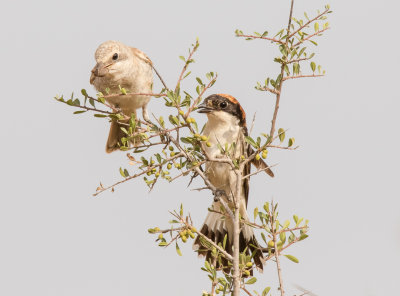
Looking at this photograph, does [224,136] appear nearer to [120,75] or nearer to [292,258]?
[120,75]

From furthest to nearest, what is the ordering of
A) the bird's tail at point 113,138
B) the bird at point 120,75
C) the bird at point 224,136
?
the bird's tail at point 113,138
the bird at point 120,75
the bird at point 224,136

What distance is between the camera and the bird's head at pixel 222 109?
6430mm

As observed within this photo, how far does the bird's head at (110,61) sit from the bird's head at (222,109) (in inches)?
44.1

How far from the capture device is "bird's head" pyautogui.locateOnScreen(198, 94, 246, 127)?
6.43 meters

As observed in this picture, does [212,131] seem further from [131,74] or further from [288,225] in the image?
[288,225]

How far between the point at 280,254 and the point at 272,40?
1.53m

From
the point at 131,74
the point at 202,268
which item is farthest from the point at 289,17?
the point at 131,74

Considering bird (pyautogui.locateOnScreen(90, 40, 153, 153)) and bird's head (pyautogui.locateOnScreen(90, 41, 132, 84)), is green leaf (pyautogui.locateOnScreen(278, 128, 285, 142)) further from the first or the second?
bird's head (pyautogui.locateOnScreen(90, 41, 132, 84))

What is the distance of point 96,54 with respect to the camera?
23.4 feet

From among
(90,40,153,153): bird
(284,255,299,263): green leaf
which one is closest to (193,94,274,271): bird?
(90,40,153,153): bird

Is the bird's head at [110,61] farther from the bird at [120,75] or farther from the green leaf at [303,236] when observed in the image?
the green leaf at [303,236]

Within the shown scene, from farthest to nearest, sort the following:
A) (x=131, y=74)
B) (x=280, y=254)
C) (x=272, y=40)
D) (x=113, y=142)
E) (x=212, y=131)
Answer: (x=113, y=142) < (x=131, y=74) < (x=212, y=131) < (x=272, y=40) < (x=280, y=254)

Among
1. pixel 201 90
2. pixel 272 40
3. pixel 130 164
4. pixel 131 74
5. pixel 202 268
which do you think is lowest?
pixel 202 268

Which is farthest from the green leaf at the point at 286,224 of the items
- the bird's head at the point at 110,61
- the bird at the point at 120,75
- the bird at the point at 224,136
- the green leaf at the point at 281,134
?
the bird's head at the point at 110,61
